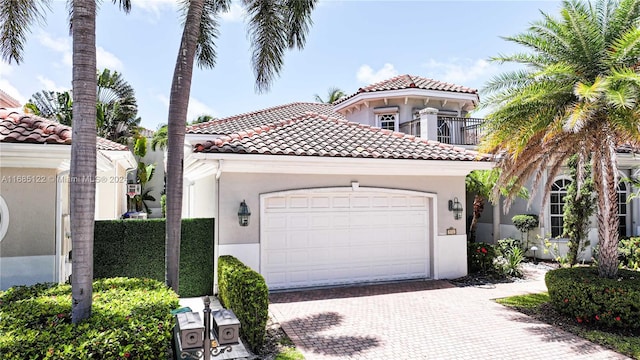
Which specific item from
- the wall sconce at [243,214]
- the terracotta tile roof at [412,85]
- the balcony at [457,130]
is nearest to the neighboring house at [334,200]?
the wall sconce at [243,214]

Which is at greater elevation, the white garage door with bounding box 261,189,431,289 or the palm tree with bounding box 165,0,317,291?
the palm tree with bounding box 165,0,317,291

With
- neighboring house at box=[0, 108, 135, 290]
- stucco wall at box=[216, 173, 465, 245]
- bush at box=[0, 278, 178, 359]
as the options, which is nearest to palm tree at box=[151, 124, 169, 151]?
stucco wall at box=[216, 173, 465, 245]

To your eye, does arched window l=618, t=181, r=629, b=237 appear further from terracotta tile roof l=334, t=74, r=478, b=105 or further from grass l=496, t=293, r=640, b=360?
grass l=496, t=293, r=640, b=360

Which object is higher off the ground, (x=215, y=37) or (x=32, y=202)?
(x=215, y=37)

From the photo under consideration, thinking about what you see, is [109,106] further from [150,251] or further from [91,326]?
[91,326]

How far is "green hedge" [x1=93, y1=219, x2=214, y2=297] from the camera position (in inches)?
386

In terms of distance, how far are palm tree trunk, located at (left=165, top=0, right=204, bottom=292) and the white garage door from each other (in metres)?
3.41

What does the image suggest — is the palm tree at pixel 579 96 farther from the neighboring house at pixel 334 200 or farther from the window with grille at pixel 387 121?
the window with grille at pixel 387 121

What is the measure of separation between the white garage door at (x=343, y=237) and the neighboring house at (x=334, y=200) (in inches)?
1.2

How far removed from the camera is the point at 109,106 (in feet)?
100

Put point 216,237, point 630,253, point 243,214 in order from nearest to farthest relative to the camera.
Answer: point 243,214 < point 216,237 < point 630,253

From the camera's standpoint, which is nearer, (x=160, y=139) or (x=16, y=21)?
(x=16, y=21)

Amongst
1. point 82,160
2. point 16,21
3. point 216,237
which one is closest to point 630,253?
point 216,237

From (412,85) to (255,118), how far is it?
876 centimetres
